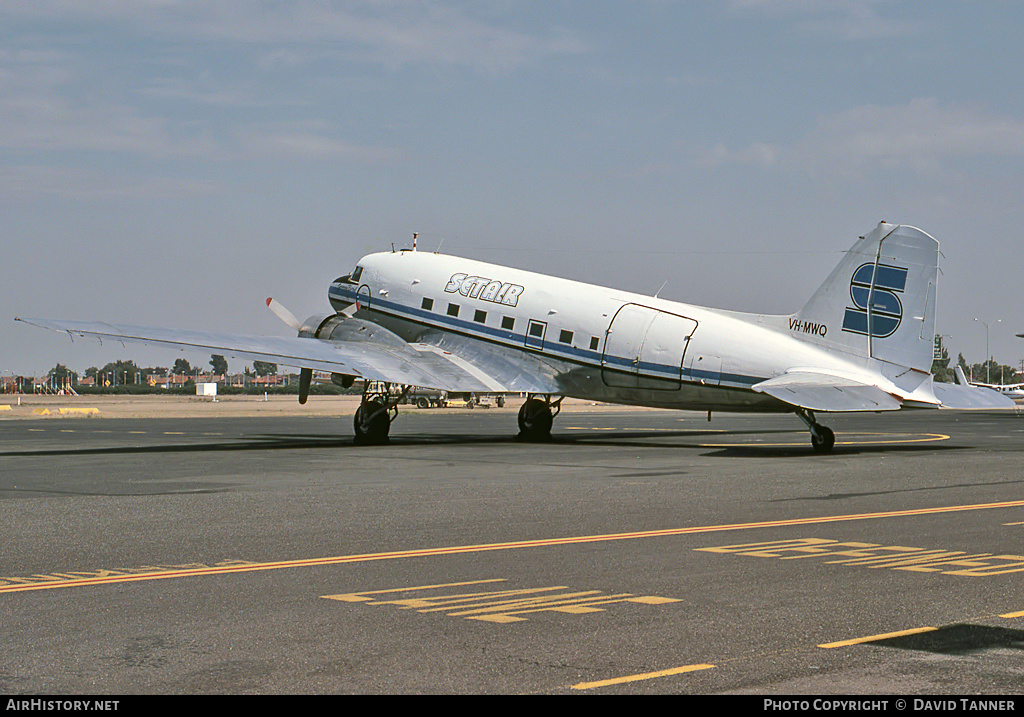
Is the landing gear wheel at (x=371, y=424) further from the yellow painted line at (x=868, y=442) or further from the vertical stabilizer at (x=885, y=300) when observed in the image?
the vertical stabilizer at (x=885, y=300)

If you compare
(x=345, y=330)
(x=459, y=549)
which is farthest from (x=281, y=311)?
(x=459, y=549)

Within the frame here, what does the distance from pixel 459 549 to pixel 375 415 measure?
2244 cm

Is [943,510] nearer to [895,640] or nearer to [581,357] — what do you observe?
[895,640]

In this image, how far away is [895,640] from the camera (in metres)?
9.00

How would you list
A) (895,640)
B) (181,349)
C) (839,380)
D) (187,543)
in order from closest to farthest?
(895,640), (187,543), (839,380), (181,349)

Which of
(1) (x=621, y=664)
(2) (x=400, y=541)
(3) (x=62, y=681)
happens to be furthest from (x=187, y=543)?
(1) (x=621, y=664)

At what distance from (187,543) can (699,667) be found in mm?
8247

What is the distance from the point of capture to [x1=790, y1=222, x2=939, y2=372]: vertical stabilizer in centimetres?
3053

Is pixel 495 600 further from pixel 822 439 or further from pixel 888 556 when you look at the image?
pixel 822 439

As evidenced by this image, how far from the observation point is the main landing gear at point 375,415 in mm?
36188

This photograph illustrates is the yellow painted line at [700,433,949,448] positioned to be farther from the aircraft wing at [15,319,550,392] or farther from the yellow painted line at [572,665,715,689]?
the yellow painted line at [572,665,715,689]

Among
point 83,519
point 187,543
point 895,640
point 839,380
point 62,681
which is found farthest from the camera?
point 839,380

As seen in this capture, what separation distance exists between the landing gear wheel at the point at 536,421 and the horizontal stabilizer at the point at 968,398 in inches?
496

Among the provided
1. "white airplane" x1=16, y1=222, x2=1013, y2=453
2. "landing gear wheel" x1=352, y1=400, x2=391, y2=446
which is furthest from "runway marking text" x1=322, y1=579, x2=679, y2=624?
"landing gear wheel" x1=352, y1=400, x2=391, y2=446
